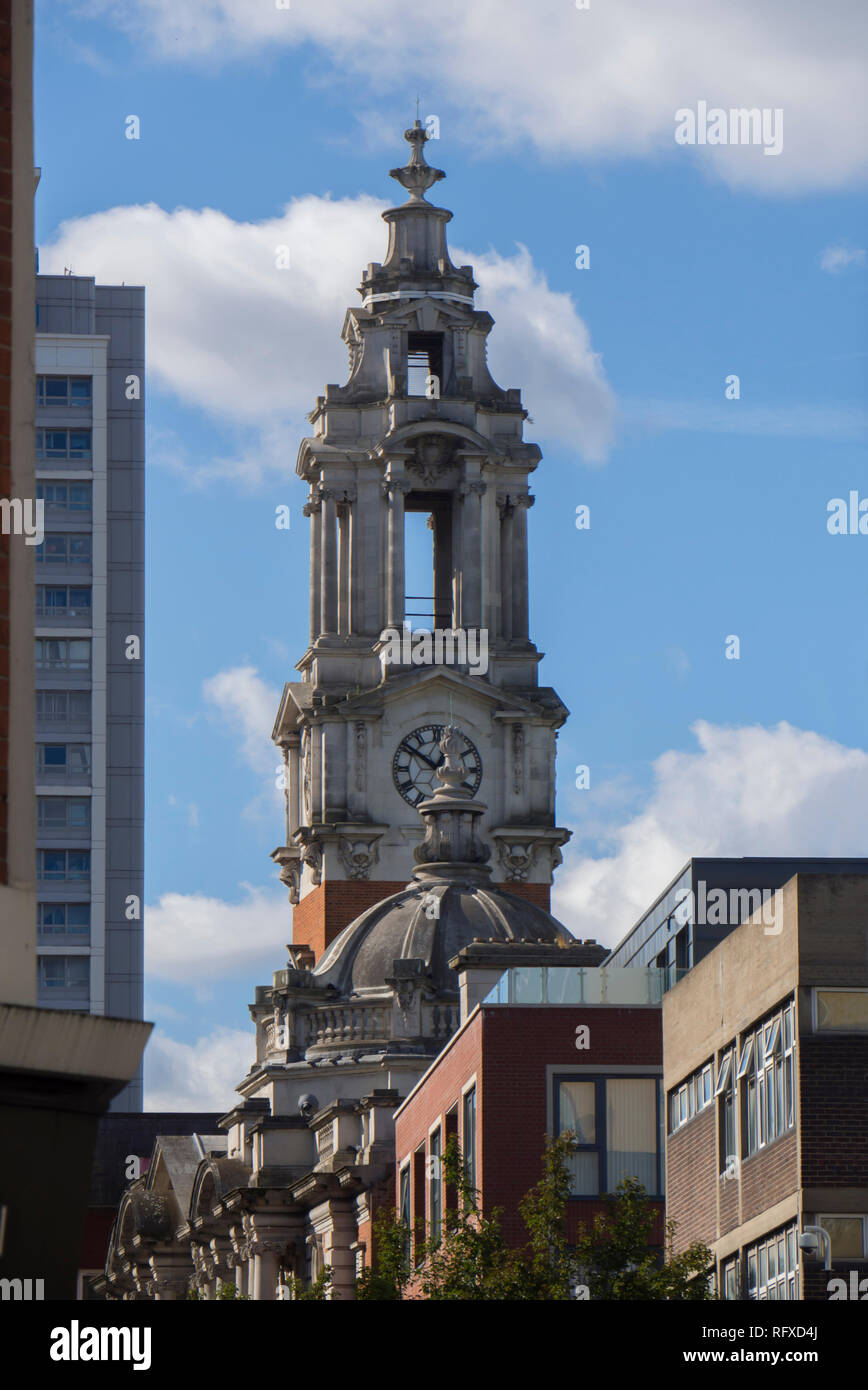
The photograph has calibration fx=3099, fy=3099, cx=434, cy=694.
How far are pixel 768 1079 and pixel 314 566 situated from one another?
64.7 m

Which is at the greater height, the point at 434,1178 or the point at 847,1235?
the point at 434,1178

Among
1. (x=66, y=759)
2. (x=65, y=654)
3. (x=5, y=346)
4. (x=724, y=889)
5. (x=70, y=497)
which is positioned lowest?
(x=5, y=346)

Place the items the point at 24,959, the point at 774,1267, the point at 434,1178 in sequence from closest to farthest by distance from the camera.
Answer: the point at 24,959, the point at 774,1267, the point at 434,1178

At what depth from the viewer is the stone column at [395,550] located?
9881 cm

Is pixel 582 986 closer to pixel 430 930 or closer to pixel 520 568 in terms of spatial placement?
pixel 430 930

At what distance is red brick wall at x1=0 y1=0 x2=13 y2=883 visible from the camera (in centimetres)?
1211

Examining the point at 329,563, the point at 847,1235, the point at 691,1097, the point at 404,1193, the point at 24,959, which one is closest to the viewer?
the point at 24,959

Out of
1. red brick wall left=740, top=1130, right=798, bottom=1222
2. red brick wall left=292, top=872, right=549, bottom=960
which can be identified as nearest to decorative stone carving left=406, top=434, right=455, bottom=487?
red brick wall left=292, top=872, right=549, bottom=960

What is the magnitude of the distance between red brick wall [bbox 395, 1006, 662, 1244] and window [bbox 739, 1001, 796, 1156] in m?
11.7

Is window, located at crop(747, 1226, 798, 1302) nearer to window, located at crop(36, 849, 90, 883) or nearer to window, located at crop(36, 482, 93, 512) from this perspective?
window, located at crop(36, 849, 90, 883)

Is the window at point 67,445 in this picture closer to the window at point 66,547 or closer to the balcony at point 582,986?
the window at point 66,547

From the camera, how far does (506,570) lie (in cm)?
10050

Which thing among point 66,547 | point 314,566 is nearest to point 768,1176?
point 314,566
